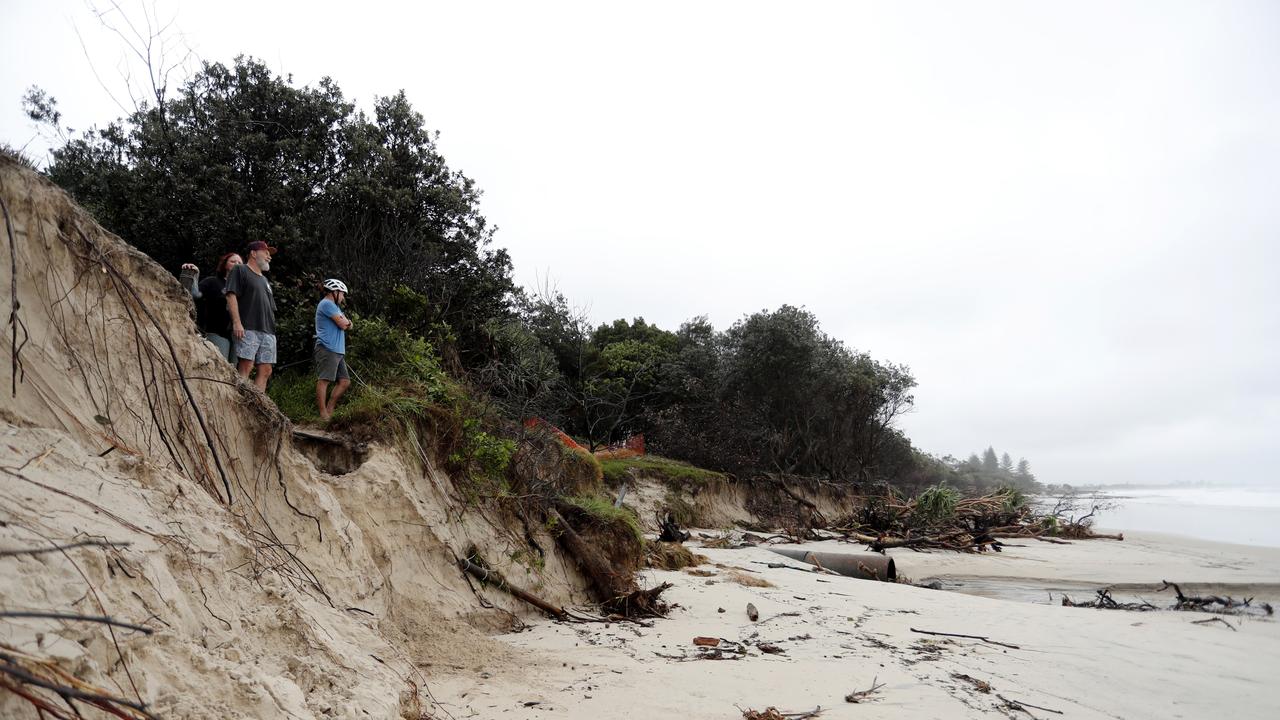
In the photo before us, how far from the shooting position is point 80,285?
3291 mm

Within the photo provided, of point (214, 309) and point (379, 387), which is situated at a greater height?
point (214, 309)

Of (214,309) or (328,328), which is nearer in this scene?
(214,309)

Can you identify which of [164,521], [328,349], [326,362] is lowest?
[164,521]

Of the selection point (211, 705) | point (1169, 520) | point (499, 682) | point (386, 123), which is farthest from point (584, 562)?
point (1169, 520)

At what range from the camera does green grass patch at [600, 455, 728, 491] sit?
15.6m

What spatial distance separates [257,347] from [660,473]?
12461 millimetres

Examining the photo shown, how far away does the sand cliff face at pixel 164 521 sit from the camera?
6.89 feet

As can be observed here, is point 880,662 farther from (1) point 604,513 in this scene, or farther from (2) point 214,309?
(2) point 214,309

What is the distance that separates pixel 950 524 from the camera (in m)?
17.8

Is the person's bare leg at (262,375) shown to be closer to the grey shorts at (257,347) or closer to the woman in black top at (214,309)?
the grey shorts at (257,347)

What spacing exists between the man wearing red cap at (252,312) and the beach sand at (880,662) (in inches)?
143

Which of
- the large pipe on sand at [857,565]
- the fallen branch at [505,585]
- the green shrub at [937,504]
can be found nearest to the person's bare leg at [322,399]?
the fallen branch at [505,585]

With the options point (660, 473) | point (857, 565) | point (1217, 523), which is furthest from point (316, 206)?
point (1217, 523)

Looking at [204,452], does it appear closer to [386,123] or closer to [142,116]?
[386,123]
